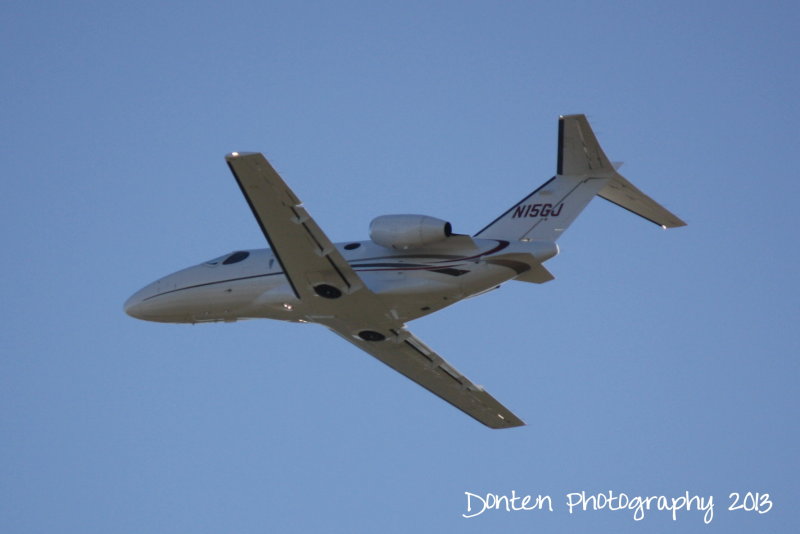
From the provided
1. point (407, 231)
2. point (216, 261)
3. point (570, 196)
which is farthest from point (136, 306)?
point (570, 196)

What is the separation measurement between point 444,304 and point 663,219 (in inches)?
184

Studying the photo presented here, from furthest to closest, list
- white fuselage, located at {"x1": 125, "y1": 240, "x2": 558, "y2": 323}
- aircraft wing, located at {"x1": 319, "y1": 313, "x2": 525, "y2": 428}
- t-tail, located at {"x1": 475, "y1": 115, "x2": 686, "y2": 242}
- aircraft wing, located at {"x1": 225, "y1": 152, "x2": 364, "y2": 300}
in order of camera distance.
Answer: aircraft wing, located at {"x1": 319, "y1": 313, "x2": 525, "y2": 428} → t-tail, located at {"x1": 475, "y1": 115, "x2": 686, "y2": 242} → white fuselage, located at {"x1": 125, "y1": 240, "x2": 558, "y2": 323} → aircraft wing, located at {"x1": 225, "y1": 152, "x2": 364, "y2": 300}

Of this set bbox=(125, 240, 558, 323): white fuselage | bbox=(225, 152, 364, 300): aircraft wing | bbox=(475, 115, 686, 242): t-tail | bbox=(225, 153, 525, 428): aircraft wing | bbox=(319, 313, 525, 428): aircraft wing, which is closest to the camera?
bbox=(225, 152, 364, 300): aircraft wing

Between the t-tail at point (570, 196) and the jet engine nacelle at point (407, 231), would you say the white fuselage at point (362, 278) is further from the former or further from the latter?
the t-tail at point (570, 196)

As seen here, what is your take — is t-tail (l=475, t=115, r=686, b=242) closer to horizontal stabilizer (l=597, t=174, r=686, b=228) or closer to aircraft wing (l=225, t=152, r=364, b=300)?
horizontal stabilizer (l=597, t=174, r=686, b=228)

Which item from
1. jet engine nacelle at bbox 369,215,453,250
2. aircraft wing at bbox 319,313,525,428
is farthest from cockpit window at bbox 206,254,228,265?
jet engine nacelle at bbox 369,215,453,250

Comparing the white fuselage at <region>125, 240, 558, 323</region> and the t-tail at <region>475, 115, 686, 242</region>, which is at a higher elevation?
the t-tail at <region>475, 115, 686, 242</region>

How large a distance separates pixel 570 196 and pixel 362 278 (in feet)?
14.3

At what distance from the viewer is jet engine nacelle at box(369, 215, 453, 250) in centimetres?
2505

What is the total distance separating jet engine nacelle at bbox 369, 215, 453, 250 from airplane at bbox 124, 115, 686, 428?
0.02 meters

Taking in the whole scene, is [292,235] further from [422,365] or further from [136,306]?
[136,306]

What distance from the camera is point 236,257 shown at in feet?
94.1

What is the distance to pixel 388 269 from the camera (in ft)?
85.0

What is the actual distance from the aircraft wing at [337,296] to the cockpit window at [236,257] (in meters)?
2.71
